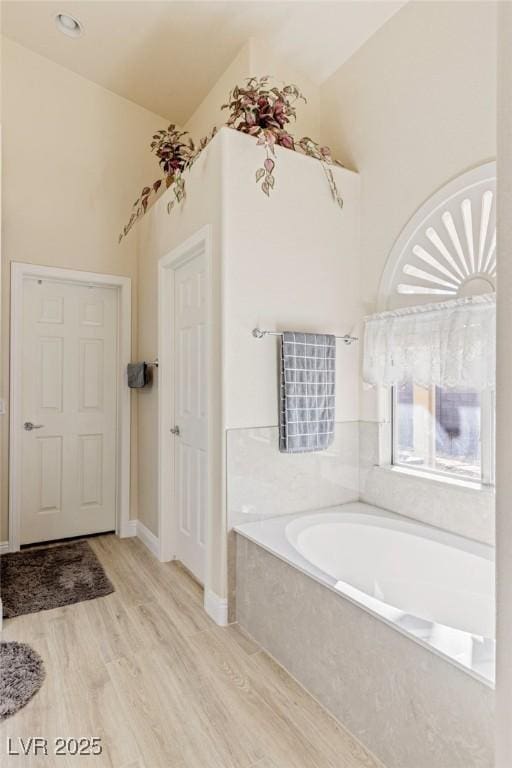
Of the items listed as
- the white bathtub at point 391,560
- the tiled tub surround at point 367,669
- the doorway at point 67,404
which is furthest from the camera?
the doorway at point 67,404

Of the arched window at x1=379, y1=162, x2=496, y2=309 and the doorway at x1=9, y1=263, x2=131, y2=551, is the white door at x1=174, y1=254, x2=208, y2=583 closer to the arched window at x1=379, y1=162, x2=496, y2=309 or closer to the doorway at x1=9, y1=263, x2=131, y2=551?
the doorway at x1=9, y1=263, x2=131, y2=551

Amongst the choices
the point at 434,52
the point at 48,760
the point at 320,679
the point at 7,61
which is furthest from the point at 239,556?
the point at 7,61

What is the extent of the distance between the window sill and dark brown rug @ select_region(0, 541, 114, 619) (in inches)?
71.4

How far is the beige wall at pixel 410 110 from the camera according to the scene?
6.99 ft

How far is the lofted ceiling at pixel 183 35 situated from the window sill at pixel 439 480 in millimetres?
2648

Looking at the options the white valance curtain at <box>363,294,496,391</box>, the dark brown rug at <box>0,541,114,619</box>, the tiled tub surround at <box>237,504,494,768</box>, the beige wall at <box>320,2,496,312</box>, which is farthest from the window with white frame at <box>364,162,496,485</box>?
the dark brown rug at <box>0,541,114,619</box>

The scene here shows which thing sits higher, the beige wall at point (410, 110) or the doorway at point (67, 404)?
the beige wall at point (410, 110)

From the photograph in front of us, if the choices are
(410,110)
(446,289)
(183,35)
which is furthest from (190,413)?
(183,35)

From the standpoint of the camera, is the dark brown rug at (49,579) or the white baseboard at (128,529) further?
the white baseboard at (128,529)

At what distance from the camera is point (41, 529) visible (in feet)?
11.2

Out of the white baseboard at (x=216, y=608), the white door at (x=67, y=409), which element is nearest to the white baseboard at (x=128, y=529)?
the white door at (x=67, y=409)

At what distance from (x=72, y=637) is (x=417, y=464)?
6.57 feet

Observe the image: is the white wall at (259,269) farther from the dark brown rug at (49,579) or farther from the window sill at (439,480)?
the dark brown rug at (49,579)

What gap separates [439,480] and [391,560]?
0.48 meters
